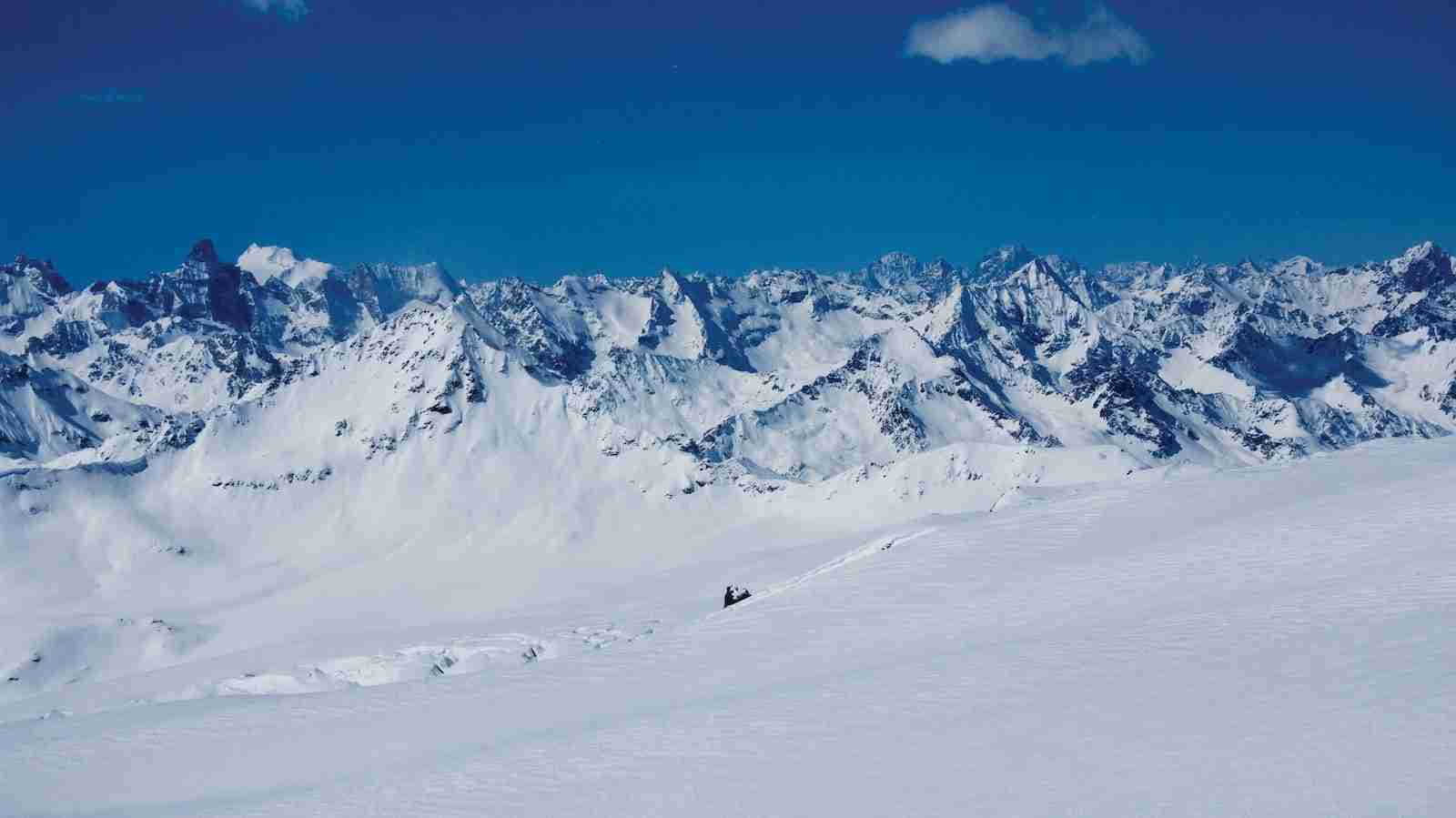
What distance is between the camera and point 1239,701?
802 inches

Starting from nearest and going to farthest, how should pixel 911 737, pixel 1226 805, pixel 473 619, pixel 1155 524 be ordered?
pixel 1226 805, pixel 911 737, pixel 1155 524, pixel 473 619

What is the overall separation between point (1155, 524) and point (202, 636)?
160m

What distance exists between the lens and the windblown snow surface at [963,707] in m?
18.0

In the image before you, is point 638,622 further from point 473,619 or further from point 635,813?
point 635,813

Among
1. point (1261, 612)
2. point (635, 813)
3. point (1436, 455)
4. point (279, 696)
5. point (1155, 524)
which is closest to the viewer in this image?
point (635, 813)

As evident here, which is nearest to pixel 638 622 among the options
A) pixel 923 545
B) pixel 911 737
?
pixel 923 545

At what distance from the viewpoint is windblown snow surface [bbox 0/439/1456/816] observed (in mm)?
18016

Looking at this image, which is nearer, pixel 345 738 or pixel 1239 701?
pixel 1239 701

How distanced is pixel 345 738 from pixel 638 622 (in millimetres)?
73808

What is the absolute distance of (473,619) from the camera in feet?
473

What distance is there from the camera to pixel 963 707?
22328 millimetres

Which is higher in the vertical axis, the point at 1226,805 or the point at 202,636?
the point at 202,636

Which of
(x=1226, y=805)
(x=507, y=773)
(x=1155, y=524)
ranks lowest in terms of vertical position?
(x=1226, y=805)

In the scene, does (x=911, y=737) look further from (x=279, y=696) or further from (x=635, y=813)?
(x=279, y=696)
